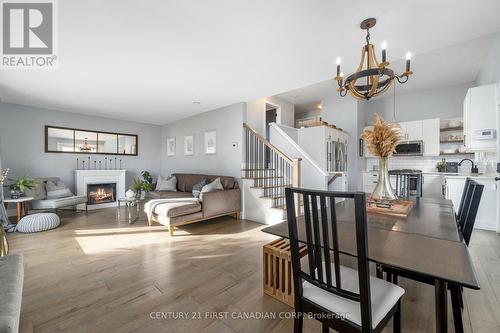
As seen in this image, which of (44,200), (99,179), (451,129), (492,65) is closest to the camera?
(492,65)

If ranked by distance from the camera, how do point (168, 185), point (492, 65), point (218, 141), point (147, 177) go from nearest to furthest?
point (492, 65) < point (218, 141) < point (168, 185) < point (147, 177)

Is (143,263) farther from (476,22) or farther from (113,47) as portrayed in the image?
(476,22)

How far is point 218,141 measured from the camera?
5.10m

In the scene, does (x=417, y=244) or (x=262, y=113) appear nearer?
(x=417, y=244)

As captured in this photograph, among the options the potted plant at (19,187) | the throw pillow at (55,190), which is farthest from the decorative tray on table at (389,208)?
the throw pillow at (55,190)

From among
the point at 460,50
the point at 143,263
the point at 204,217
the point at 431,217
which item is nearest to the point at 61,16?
the point at 143,263

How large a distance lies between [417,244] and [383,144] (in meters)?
0.97

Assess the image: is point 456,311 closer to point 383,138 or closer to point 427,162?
point 383,138

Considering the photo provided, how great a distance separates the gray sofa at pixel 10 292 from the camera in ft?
3.08

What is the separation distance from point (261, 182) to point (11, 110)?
5631mm

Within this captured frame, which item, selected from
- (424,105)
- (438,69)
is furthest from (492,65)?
(424,105)

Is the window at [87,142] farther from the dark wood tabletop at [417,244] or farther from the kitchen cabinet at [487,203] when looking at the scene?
the kitchen cabinet at [487,203]

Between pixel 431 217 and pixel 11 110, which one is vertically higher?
pixel 11 110

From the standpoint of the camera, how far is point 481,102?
10.4 ft
